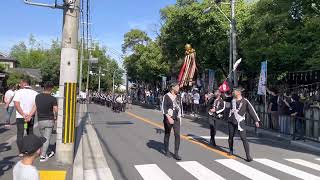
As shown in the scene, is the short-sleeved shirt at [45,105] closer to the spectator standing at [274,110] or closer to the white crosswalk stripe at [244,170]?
the white crosswalk stripe at [244,170]

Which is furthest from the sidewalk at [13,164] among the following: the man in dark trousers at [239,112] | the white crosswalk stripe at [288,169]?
the white crosswalk stripe at [288,169]

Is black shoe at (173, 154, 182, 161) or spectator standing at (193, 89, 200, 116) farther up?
spectator standing at (193, 89, 200, 116)

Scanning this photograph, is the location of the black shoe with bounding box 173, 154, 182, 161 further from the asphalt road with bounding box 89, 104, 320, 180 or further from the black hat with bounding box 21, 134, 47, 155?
the black hat with bounding box 21, 134, 47, 155

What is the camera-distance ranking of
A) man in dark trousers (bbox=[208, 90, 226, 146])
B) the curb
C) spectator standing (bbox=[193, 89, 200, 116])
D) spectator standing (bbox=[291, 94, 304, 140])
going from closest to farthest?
the curb
man in dark trousers (bbox=[208, 90, 226, 146])
spectator standing (bbox=[291, 94, 304, 140])
spectator standing (bbox=[193, 89, 200, 116])

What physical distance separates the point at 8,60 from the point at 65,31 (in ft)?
300

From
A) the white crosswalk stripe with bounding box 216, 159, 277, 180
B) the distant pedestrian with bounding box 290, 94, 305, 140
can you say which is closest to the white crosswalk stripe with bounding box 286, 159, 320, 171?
the white crosswalk stripe with bounding box 216, 159, 277, 180

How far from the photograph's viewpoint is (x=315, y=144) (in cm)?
1688

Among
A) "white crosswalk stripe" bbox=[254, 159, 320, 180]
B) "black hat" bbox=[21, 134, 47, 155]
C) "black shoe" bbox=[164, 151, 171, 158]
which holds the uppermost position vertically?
"black hat" bbox=[21, 134, 47, 155]

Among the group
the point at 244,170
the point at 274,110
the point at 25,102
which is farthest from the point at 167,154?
the point at 274,110

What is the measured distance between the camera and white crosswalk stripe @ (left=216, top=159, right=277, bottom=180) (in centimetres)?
1054

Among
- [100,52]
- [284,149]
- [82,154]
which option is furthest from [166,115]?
[100,52]

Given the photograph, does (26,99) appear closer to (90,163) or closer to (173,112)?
(90,163)

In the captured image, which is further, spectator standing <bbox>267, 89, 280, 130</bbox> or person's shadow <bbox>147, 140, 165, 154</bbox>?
spectator standing <bbox>267, 89, 280, 130</bbox>

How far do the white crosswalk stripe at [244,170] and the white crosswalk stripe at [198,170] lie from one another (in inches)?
24.6
